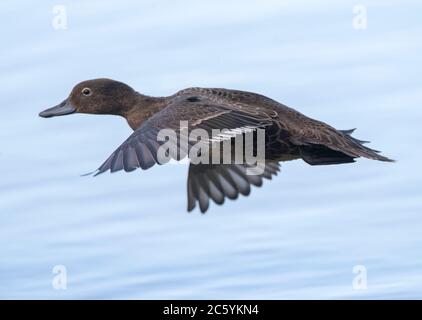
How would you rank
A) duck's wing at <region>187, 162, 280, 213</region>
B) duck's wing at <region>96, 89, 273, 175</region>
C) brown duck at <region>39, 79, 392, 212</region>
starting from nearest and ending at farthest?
duck's wing at <region>96, 89, 273, 175</region>
brown duck at <region>39, 79, 392, 212</region>
duck's wing at <region>187, 162, 280, 213</region>

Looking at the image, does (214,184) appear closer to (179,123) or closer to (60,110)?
(60,110)

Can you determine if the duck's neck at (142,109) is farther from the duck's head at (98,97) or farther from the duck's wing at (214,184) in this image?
the duck's wing at (214,184)

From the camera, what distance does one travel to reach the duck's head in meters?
10.8

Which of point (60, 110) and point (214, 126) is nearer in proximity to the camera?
point (214, 126)

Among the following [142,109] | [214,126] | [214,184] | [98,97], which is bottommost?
[214,184]

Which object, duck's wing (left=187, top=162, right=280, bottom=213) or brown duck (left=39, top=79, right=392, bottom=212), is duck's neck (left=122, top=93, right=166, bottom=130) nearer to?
brown duck (left=39, top=79, right=392, bottom=212)

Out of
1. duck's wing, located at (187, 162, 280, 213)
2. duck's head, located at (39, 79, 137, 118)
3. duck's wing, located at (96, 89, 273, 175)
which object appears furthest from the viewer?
duck's head, located at (39, 79, 137, 118)

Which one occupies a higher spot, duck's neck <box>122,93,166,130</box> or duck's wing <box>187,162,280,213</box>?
duck's neck <box>122,93,166,130</box>

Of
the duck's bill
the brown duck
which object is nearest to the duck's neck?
the brown duck

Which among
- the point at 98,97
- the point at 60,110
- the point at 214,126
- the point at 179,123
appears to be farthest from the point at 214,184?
the point at 179,123

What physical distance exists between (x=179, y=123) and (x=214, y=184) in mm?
1613

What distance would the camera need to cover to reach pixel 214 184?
10.5 m

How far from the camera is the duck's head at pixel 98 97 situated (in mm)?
10773

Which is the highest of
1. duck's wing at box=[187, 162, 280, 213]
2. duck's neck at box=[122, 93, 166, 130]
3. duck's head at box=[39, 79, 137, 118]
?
duck's head at box=[39, 79, 137, 118]
